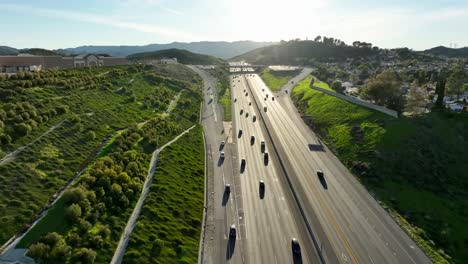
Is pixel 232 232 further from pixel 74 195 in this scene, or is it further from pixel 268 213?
pixel 74 195

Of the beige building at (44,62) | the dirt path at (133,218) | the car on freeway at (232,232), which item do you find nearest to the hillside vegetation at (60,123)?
the dirt path at (133,218)

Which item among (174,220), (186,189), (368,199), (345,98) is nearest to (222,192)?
(186,189)

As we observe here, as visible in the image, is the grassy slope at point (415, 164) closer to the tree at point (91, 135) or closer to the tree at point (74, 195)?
the tree at point (74, 195)

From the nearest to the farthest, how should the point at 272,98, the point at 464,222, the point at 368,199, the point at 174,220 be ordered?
the point at 174,220, the point at 464,222, the point at 368,199, the point at 272,98

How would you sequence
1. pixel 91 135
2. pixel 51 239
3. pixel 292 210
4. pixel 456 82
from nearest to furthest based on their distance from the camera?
pixel 51 239
pixel 292 210
pixel 91 135
pixel 456 82

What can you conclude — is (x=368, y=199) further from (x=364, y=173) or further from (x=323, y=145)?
(x=323, y=145)

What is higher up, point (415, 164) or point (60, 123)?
point (60, 123)

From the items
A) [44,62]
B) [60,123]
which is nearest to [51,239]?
[60,123]
